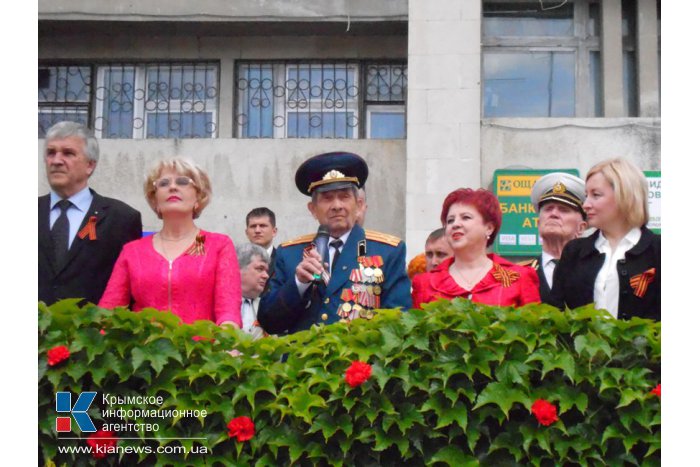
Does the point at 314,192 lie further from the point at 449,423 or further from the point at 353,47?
the point at 353,47

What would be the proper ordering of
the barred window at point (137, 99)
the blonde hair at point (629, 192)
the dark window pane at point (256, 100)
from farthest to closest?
the dark window pane at point (256, 100) < the barred window at point (137, 99) < the blonde hair at point (629, 192)

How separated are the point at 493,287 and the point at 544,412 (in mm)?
1051

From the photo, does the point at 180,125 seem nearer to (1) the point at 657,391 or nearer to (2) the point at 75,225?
(2) the point at 75,225

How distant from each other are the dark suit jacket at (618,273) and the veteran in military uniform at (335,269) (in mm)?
758

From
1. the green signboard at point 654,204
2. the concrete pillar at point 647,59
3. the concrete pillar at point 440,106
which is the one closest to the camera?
the green signboard at point 654,204

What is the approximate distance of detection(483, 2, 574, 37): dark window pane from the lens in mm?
11258

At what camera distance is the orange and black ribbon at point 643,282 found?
14.8ft

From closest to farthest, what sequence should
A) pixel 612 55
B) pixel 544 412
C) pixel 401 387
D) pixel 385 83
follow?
pixel 544 412, pixel 401 387, pixel 612 55, pixel 385 83

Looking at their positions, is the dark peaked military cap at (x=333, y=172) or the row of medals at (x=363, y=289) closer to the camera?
the row of medals at (x=363, y=289)

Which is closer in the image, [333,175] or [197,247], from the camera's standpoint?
[197,247]

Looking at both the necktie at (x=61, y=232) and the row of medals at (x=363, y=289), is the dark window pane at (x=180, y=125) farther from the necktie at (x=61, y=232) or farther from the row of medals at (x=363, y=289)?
the row of medals at (x=363, y=289)

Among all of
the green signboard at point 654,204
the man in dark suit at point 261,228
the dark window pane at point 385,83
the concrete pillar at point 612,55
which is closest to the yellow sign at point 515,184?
the green signboard at point 654,204

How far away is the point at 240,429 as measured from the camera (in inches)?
156

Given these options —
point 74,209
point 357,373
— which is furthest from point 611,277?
point 74,209
